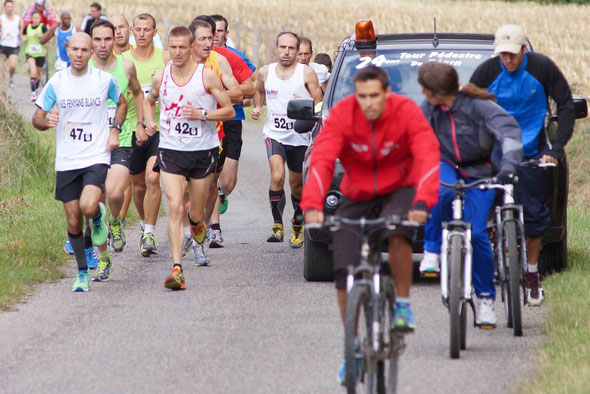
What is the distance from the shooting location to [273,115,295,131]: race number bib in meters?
12.3

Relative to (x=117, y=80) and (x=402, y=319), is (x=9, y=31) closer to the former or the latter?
(x=117, y=80)

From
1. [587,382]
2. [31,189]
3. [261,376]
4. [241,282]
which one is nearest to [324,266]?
[241,282]

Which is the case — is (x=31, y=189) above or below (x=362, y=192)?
below

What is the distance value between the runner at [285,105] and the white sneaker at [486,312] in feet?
14.1

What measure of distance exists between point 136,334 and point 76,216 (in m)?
2.15

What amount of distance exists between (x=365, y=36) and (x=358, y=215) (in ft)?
13.9

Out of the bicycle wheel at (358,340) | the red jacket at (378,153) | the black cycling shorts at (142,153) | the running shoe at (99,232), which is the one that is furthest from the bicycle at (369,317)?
the black cycling shorts at (142,153)

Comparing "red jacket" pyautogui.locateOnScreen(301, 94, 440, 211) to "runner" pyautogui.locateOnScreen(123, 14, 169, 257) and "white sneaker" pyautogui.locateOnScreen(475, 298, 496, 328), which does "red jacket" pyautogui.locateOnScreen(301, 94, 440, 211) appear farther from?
"runner" pyautogui.locateOnScreen(123, 14, 169, 257)

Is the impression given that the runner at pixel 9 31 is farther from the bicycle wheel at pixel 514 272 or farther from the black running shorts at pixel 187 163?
the bicycle wheel at pixel 514 272

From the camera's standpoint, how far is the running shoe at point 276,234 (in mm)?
12836

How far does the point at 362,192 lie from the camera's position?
21.2ft

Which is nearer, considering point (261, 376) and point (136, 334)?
point (261, 376)

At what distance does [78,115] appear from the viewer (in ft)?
32.4

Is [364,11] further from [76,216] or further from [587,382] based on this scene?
[587,382]
